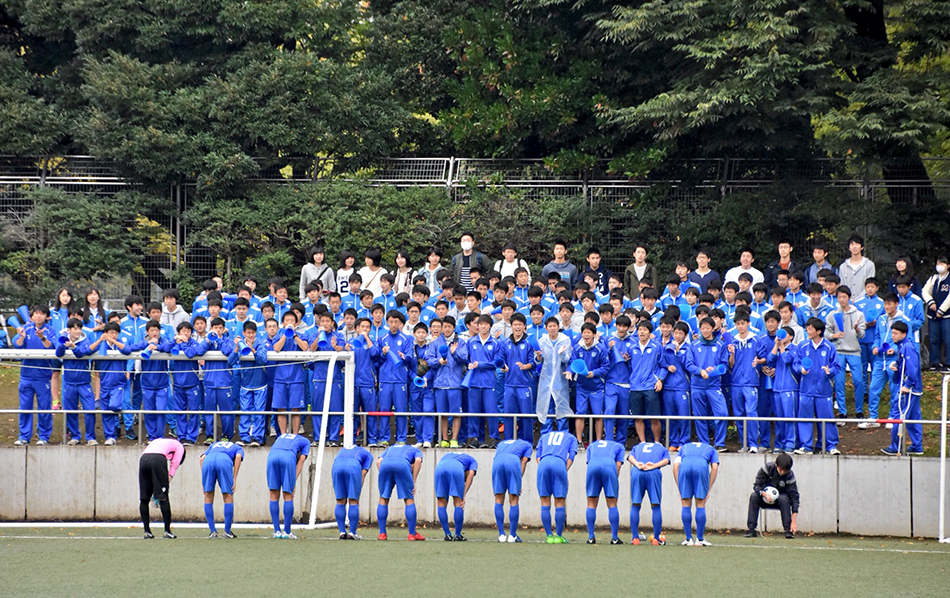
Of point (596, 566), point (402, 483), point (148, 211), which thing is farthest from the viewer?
point (148, 211)

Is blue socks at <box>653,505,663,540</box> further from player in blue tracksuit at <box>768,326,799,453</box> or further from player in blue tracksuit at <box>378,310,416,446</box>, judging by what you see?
player in blue tracksuit at <box>378,310,416,446</box>

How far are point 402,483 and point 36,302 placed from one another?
10.7 m

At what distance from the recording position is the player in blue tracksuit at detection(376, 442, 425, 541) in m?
12.2

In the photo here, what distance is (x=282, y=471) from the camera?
40.8 feet

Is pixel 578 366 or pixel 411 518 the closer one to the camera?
pixel 411 518

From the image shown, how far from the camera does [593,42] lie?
21719mm

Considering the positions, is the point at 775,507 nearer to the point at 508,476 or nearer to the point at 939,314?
the point at 508,476

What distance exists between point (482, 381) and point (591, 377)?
147 cm

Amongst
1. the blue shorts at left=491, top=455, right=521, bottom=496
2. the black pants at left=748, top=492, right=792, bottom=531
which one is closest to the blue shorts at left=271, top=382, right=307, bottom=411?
the blue shorts at left=491, top=455, right=521, bottom=496

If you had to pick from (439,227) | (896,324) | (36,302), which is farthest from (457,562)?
(36,302)

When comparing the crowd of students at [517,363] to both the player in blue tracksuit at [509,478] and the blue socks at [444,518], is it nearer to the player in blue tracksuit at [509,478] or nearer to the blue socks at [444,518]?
the player in blue tracksuit at [509,478]

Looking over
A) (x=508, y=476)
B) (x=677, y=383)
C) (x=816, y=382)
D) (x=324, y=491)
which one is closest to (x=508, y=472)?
(x=508, y=476)

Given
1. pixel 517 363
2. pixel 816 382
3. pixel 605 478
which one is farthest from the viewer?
pixel 517 363

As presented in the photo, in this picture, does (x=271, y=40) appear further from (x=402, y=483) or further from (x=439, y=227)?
(x=402, y=483)
